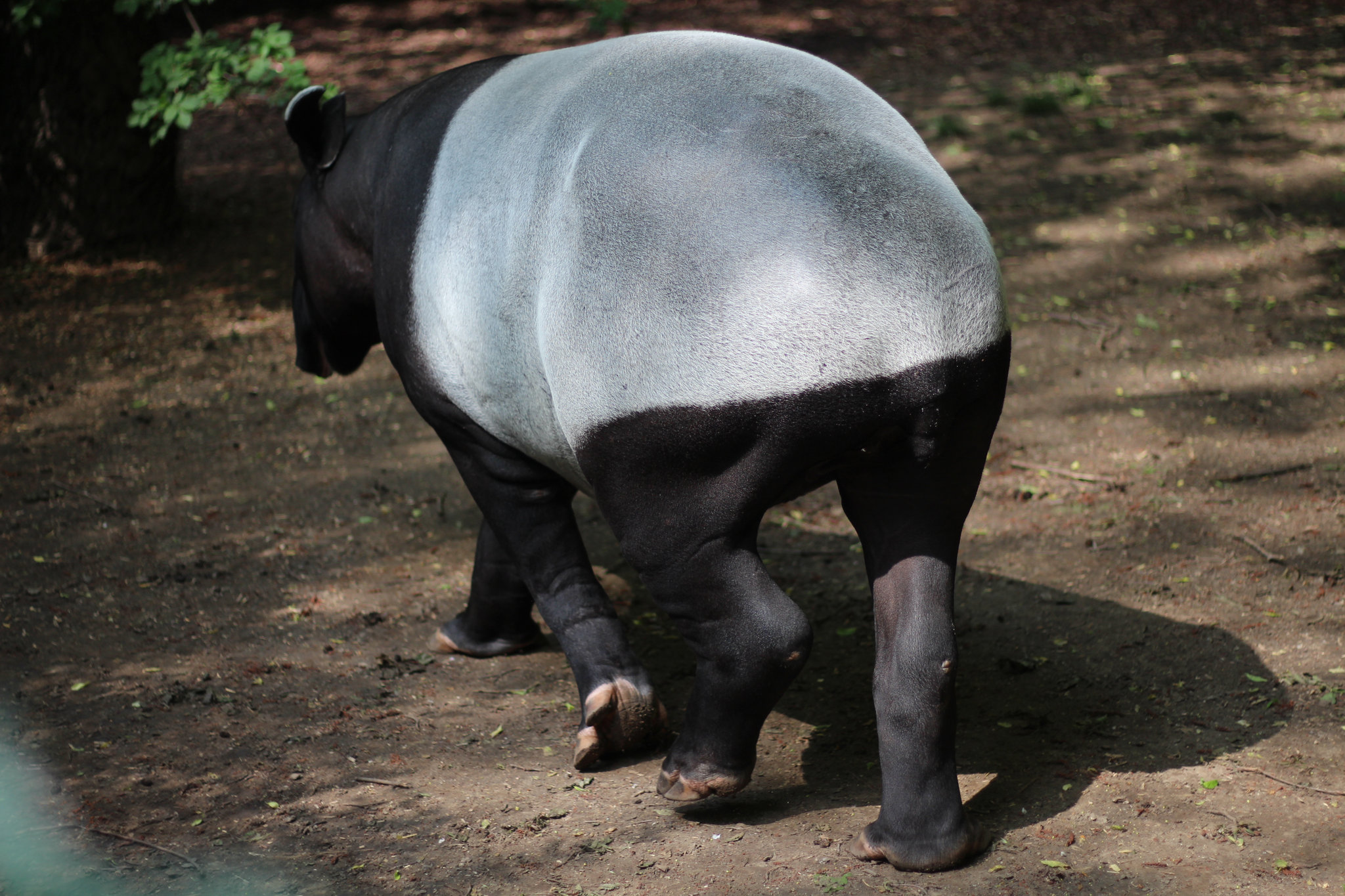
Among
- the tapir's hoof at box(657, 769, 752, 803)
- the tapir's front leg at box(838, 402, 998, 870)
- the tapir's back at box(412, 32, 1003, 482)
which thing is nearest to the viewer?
the tapir's back at box(412, 32, 1003, 482)

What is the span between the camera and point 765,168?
2.69 m

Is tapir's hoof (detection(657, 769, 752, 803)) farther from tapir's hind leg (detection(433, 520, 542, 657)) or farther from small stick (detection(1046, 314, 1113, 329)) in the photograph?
small stick (detection(1046, 314, 1113, 329))

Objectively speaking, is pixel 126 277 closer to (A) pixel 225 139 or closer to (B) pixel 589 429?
(A) pixel 225 139

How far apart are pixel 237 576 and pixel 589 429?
8.63 ft

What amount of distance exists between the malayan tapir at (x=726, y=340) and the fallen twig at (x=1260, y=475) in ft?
9.20

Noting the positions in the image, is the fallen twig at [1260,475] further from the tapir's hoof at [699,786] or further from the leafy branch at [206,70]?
the leafy branch at [206,70]

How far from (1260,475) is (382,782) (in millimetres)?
3868

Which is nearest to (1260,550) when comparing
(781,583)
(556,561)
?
(781,583)

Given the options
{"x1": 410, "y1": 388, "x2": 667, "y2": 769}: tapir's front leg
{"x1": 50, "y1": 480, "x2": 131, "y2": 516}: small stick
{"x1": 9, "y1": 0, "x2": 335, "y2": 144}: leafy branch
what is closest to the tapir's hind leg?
{"x1": 410, "y1": 388, "x2": 667, "y2": 769}: tapir's front leg

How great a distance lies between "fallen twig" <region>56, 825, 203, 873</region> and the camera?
10.2 ft

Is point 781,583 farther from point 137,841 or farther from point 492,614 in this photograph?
point 137,841

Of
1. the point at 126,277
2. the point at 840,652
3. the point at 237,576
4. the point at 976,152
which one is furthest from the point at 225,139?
the point at 840,652

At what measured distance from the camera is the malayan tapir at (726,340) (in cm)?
260

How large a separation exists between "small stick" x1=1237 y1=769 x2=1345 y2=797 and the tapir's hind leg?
7.60 ft
